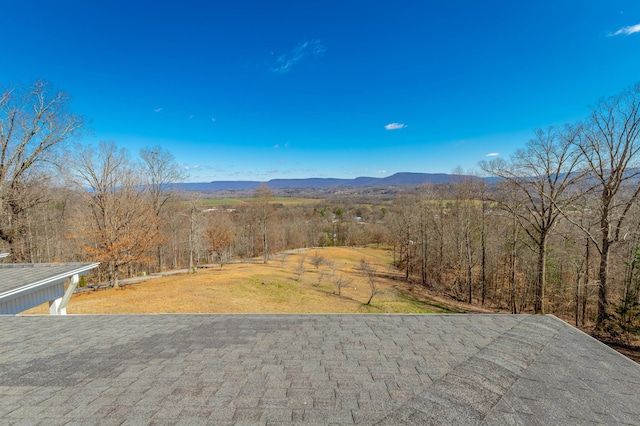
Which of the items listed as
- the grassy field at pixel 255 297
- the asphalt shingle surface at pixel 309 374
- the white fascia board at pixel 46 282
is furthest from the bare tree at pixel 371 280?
the white fascia board at pixel 46 282

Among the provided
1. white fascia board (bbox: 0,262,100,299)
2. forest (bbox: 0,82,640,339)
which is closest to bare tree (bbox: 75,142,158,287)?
forest (bbox: 0,82,640,339)

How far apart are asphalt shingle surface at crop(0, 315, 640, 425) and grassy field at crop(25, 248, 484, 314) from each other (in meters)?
8.05

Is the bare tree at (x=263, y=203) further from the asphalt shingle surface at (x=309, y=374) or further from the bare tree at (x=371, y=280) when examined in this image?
the asphalt shingle surface at (x=309, y=374)

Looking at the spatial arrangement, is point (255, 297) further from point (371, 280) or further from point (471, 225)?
point (471, 225)

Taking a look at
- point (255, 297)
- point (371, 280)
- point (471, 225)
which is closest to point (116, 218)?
point (255, 297)

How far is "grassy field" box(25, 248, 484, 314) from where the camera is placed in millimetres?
11969

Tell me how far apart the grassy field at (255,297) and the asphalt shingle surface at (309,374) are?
8.05 metres

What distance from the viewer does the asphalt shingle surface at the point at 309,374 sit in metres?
2.36

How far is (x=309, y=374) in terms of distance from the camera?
3.03m

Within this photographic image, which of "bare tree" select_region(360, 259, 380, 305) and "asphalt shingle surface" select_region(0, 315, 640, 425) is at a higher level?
"asphalt shingle surface" select_region(0, 315, 640, 425)

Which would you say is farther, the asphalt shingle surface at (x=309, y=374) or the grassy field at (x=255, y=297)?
the grassy field at (x=255, y=297)

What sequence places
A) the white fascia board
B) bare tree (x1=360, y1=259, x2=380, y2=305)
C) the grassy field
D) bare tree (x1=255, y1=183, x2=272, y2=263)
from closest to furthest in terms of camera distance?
the white fascia board → the grassy field → bare tree (x1=360, y1=259, x2=380, y2=305) → bare tree (x1=255, y1=183, x2=272, y2=263)

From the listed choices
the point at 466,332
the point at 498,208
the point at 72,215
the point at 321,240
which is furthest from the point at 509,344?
the point at 321,240

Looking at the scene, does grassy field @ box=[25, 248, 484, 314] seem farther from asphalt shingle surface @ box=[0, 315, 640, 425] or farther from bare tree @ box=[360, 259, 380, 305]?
asphalt shingle surface @ box=[0, 315, 640, 425]
